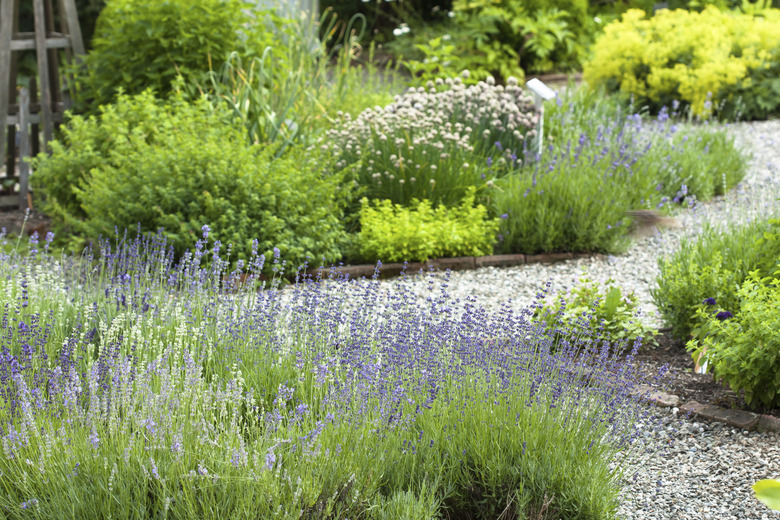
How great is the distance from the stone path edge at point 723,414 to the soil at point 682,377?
5 centimetres

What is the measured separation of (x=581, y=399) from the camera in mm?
2812

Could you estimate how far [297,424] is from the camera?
2.69m

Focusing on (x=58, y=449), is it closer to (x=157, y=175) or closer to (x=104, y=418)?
(x=104, y=418)

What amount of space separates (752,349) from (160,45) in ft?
18.8

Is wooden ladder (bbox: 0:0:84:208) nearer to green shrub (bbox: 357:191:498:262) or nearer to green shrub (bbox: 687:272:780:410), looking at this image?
Answer: green shrub (bbox: 357:191:498:262)

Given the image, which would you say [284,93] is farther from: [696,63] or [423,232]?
[696,63]

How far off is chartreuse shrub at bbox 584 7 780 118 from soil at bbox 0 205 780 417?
5040 millimetres

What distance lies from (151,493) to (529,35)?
11186 millimetres

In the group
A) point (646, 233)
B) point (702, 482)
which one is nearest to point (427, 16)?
point (646, 233)

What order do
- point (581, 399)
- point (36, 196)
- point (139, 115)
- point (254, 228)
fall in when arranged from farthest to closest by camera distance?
1. point (36, 196)
2. point (139, 115)
3. point (254, 228)
4. point (581, 399)

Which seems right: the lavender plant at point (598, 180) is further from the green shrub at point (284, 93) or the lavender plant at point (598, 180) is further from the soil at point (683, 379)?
the green shrub at point (284, 93)

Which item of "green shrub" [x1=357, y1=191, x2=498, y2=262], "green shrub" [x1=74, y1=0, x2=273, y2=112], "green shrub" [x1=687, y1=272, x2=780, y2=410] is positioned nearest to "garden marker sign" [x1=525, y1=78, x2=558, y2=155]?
"green shrub" [x1=357, y1=191, x2=498, y2=262]

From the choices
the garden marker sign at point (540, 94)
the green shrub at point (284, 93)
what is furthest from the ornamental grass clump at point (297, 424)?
the garden marker sign at point (540, 94)

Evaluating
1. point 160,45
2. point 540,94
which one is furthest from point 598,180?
point 160,45
